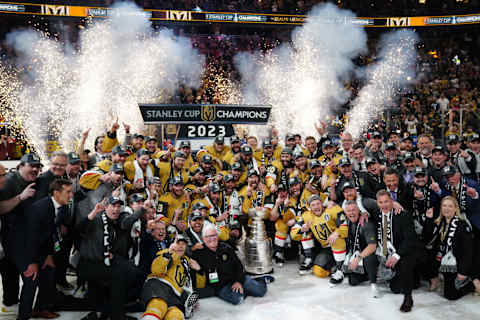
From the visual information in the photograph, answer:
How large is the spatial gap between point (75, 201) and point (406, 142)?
573 cm

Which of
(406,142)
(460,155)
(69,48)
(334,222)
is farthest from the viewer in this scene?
(69,48)

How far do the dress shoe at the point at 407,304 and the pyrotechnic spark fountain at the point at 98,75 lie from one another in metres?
13.7

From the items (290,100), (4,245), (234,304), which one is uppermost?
(290,100)

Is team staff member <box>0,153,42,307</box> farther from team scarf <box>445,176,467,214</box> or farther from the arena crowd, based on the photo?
team scarf <box>445,176,467,214</box>

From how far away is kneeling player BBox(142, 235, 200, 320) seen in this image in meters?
4.26

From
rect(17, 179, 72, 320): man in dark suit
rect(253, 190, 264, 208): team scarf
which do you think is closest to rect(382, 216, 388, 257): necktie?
rect(253, 190, 264, 208): team scarf

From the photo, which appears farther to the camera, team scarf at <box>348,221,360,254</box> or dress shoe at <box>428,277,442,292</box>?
team scarf at <box>348,221,360,254</box>

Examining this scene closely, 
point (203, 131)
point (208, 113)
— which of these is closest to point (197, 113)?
point (208, 113)

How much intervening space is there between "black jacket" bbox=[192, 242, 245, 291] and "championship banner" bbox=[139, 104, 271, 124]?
363 cm

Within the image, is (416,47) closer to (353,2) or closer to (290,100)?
(353,2)

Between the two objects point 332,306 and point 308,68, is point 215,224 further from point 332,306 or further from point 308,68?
point 308,68

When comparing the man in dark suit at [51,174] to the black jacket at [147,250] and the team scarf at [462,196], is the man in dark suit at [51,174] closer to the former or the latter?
the black jacket at [147,250]

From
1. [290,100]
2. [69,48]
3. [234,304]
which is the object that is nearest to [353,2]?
[290,100]

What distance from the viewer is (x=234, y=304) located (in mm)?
4961
